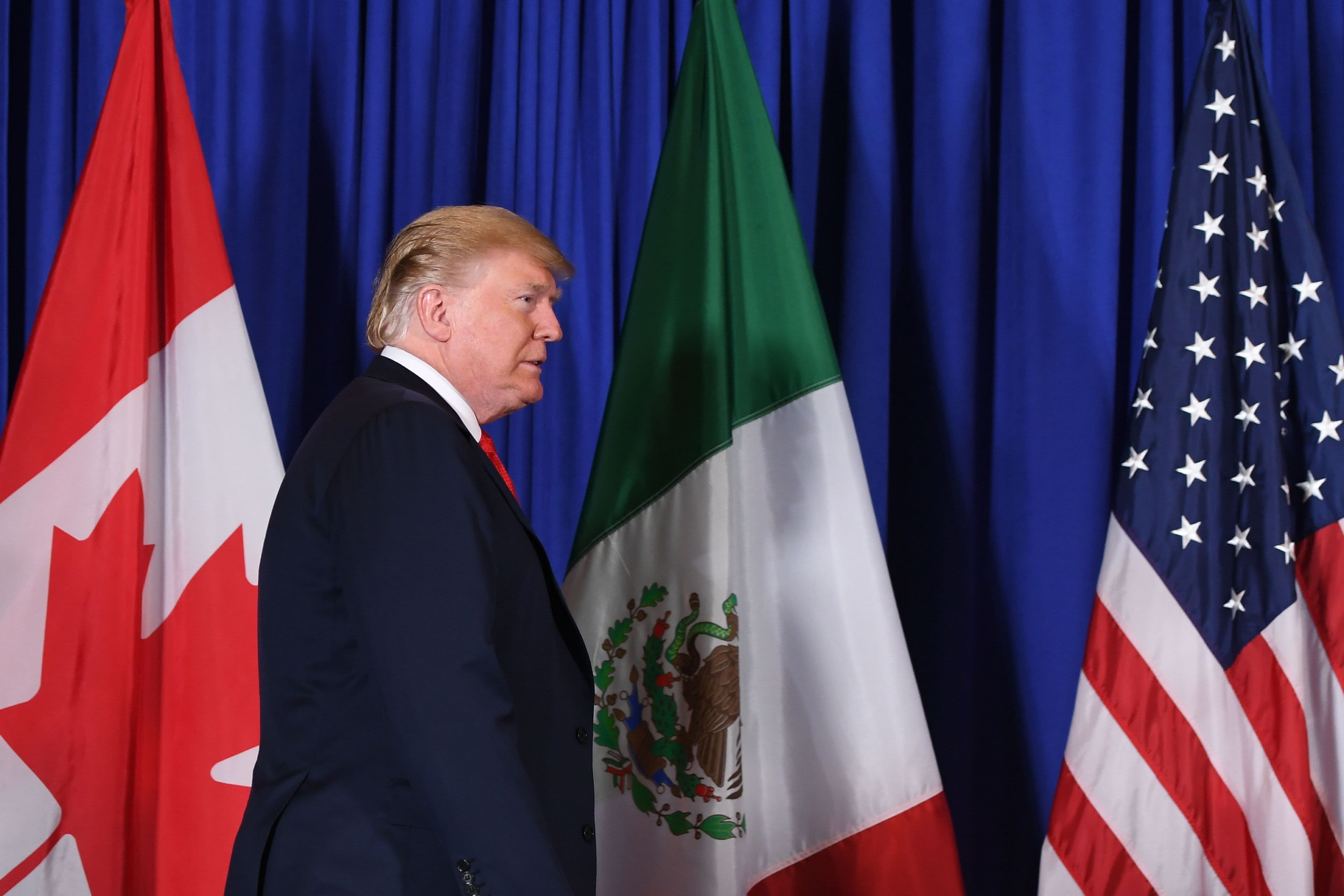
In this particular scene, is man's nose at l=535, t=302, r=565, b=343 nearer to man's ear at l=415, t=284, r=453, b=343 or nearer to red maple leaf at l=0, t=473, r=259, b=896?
man's ear at l=415, t=284, r=453, b=343

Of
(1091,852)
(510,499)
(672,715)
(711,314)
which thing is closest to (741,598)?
(672,715)

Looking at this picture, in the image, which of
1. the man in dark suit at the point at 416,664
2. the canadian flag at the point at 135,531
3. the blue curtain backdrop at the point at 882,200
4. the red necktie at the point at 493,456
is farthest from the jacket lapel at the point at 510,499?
the blue curtain backdrop at the point at 882,200

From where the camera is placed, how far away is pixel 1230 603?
213 cm

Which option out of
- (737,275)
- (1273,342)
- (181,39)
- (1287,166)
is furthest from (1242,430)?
(181,39)

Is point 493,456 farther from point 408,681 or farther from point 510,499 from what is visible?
point 408,681

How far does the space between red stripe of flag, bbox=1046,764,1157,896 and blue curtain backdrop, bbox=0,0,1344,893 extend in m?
0.42

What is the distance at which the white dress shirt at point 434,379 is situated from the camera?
1.42 m

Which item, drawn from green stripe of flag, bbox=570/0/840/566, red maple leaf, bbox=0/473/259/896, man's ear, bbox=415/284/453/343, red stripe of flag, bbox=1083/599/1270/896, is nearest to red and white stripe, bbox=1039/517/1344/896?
red stripe of flag, bbox=1083/599/1270/896

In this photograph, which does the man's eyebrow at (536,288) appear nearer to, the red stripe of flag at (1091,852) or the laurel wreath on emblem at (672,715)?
the laurel wreath on emblem at (672,715)

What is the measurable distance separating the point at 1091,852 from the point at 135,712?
1653 mm

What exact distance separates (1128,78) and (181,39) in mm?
2058

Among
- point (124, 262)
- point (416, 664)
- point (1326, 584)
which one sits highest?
point (124, 262)

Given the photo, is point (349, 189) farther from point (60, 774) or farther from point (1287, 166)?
point (1287, 166)

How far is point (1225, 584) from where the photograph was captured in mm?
2131
